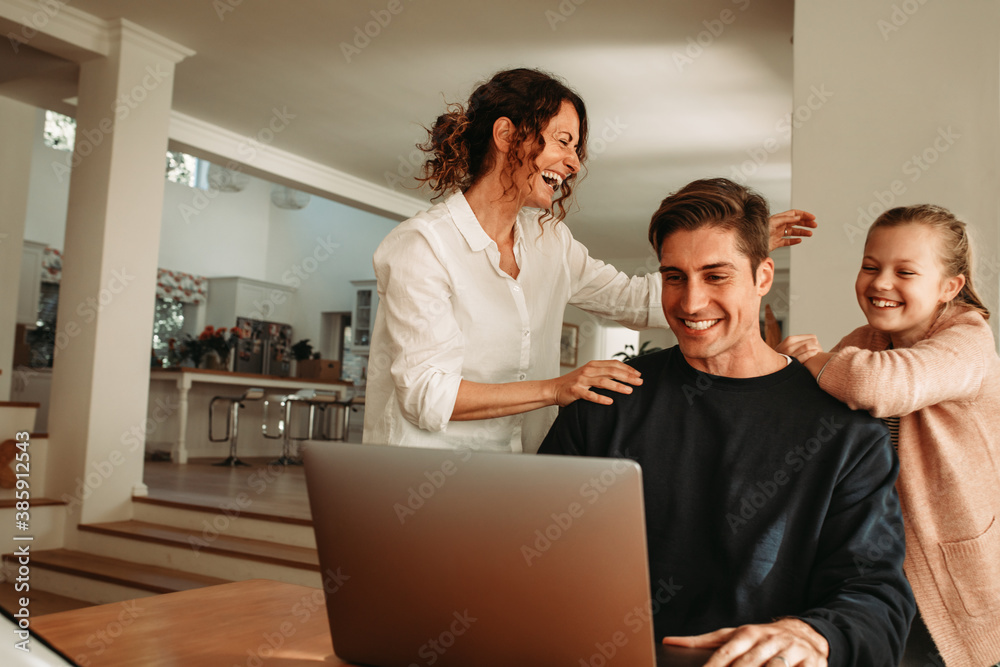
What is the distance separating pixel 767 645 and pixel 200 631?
0.64 meters

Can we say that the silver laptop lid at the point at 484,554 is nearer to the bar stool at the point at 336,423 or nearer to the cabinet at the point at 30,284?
the bar stool at the point at 336,423

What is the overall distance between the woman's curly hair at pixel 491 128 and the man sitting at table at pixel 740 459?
0.41 meters

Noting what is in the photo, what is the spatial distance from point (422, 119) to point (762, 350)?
482cm

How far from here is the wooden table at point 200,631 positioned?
2.76 feet

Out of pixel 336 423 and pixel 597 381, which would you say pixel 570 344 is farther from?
pixel 597 381

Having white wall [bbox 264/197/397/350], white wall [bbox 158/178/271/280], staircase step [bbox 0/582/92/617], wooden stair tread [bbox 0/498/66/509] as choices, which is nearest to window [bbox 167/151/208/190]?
white wall [bbox 158/178/271/280]

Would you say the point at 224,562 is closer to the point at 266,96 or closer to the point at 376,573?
the point at 266,96

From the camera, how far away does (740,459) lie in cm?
118

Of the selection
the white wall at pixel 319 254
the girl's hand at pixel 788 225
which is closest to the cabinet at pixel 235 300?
Answer: the white wall at pixel 319 254

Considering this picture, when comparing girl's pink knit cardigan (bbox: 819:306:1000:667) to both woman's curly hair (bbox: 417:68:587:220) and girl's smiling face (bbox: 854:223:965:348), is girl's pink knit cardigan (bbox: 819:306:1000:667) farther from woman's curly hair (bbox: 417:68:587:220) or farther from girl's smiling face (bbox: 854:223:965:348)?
woman's curly hair (bbox: 417:68:587:220)

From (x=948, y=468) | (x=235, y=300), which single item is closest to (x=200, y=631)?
(x=948, y=468)

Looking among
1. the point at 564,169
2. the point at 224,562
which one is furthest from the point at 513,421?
the point at 224,562

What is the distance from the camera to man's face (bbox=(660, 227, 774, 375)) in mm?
1240

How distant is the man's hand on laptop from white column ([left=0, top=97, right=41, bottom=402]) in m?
5.55
